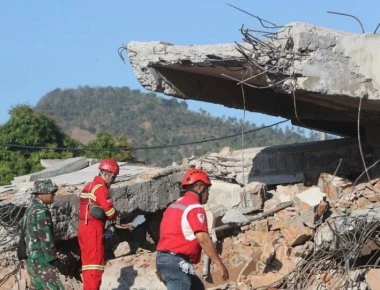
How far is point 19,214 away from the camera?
11.2 m

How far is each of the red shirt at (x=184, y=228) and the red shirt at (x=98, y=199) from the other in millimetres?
1902

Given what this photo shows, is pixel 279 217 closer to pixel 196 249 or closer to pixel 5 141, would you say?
pixel 196 249

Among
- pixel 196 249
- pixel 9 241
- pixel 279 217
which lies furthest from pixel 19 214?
pixel 196 249

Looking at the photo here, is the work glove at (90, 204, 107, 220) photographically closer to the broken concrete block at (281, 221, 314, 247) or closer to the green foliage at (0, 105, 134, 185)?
the broken concrete block at (281, 221, 314, 247)

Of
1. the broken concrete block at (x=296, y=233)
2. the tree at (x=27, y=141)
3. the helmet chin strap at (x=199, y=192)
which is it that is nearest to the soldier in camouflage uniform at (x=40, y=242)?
the helmet chin strap at (x=199, y=192)

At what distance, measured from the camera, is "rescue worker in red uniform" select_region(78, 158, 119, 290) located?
9680 mm

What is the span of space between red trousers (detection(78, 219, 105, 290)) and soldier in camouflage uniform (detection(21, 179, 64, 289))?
1.46 ft

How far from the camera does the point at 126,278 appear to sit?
36.1 feet

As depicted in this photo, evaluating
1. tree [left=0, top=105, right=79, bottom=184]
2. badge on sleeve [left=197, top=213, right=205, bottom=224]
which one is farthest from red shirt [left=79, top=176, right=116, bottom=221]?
tree [left=0, top=105, right=79, bottom=184]

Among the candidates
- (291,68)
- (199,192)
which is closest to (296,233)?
(291,68)

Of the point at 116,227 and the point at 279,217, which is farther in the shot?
the point at 116,227

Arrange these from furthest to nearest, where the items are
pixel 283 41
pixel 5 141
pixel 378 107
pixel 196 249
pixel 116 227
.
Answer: pixel 5 141 < pixel 116 227 < pixel 378 107 < pixel 283 41 < pixel 196 249

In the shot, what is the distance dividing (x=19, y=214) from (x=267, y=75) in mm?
3759

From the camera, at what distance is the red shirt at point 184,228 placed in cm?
772
